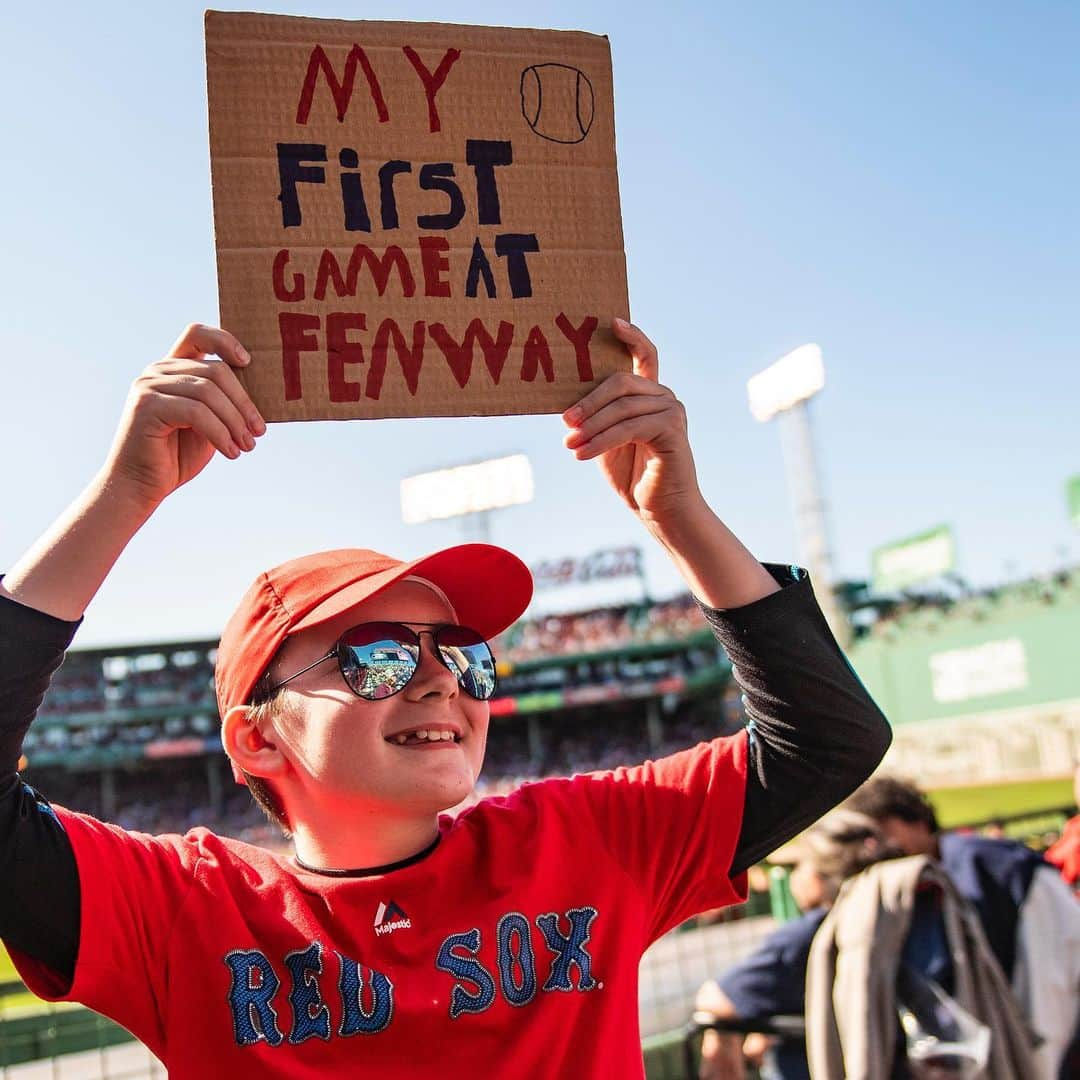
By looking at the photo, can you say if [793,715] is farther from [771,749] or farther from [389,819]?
[389,819]

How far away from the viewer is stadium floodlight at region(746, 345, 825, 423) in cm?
2909

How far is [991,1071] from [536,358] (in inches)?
80.3

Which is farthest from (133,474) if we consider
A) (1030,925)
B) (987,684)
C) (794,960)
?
(987,684)

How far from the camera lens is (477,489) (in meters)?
33.8

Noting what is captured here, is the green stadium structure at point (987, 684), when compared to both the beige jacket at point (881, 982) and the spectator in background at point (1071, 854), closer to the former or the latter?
the spectator in background at point (1071, 854)

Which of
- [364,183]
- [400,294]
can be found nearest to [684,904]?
[400,294]

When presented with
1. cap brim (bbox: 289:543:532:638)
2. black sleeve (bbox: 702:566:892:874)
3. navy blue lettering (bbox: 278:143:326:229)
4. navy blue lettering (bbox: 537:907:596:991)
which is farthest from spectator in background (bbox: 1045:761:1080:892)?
navy blue lettering (bbox: 278:143:326:229)

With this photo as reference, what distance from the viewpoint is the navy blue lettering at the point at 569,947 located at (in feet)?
5.29

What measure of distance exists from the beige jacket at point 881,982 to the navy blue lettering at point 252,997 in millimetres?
1599

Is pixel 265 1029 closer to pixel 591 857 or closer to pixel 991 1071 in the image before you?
pixel 591 857

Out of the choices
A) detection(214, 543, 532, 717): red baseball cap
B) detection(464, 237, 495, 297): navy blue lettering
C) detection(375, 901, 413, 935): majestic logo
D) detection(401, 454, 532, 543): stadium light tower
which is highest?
detection(401, 454, 532, 543): stadium light tower

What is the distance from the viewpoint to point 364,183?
5.67ft

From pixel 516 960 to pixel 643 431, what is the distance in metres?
0.77

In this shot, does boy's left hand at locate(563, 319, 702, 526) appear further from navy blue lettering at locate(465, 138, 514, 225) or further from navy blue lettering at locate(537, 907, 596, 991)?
navy blue lettering at locate(537, 907, 596, 991)
